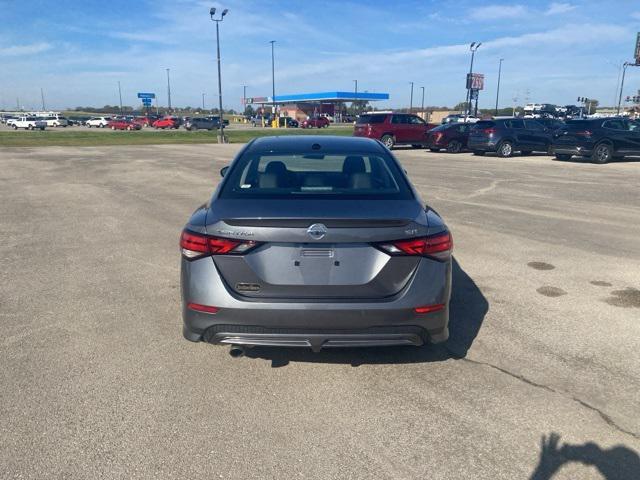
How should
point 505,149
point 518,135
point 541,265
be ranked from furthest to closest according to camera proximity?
point 505,149
point 518,135
point 541,265

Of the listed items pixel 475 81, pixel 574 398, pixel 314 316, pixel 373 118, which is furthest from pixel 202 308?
pixel 475 81

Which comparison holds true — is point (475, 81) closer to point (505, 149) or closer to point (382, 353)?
point (505, 149)

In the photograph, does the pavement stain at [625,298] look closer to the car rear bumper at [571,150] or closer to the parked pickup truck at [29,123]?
the car rear bumper at [571,150]

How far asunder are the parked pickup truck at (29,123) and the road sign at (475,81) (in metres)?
49.6

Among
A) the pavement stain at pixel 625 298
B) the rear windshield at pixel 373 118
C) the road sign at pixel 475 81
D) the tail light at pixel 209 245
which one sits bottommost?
the pavement stain at pixel 625 298

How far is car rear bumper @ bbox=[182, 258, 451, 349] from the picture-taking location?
3076 mm

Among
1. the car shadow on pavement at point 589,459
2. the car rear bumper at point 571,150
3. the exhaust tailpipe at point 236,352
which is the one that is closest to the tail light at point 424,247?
the car shadow on pavement at point 589,459

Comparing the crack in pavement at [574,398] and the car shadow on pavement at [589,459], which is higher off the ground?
the crack in pavement at [574,398]

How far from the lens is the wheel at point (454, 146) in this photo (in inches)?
985

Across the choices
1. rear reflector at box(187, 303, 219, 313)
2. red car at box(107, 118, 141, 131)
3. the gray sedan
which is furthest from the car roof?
red car at box(107, 118, 141, 131)

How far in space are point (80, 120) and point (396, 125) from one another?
73.9 metres

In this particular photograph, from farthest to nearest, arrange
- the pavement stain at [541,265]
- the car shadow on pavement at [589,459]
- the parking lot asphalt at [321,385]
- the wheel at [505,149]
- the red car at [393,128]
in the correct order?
the red car at [393,128] → the wheel at [505,149] → the pavement stain at [541,265] → the parking lot asphalt at [321,385] → the car shadow on pavement at [589,459]

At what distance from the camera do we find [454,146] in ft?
82.6

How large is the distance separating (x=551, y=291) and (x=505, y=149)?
60.2ft
